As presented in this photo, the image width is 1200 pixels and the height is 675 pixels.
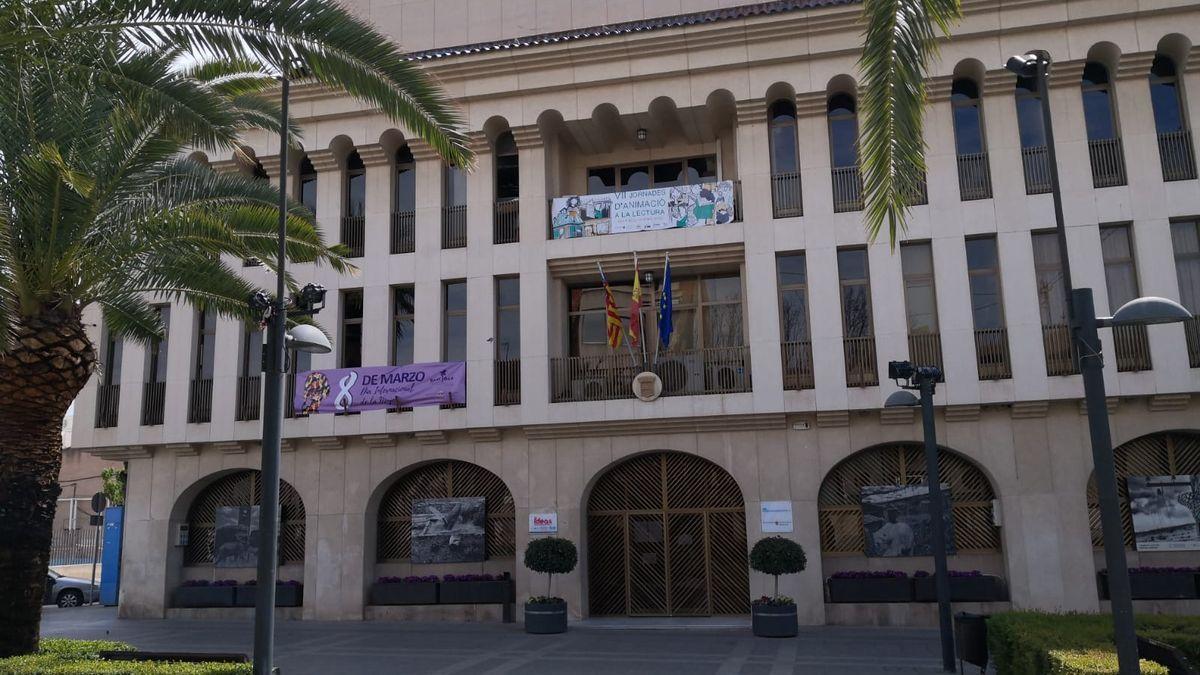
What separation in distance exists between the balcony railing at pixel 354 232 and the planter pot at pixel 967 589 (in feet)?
49.4

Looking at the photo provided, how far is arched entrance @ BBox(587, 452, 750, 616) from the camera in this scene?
21.7 meters

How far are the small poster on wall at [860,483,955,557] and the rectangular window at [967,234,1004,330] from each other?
3664mm

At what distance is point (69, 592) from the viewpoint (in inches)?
1165

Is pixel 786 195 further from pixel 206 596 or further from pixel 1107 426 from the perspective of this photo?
pixel 206 596

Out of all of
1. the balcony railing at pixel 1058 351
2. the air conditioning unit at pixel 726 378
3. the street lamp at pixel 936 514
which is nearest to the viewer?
the street lamp at pixel 936 514

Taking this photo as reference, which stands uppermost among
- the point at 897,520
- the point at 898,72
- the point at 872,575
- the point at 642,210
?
the point at 642,210

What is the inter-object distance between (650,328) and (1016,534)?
914 centimetres

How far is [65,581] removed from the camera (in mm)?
29688

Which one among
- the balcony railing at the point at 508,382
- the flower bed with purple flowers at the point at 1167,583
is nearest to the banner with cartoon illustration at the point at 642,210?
the balcony railing at the point at 508,382

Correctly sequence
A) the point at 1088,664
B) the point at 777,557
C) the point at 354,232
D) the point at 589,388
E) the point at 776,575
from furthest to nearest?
the point at 354,232 < the point at 589,388 < the point at 776,575 < the point at 777,557 < the point at 1088,664

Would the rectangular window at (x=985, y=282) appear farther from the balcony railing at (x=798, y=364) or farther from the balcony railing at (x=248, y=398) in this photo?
the balcony railing at (x=248, y=398)

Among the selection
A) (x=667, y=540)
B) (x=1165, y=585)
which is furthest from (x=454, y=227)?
(x=1165, y=585)

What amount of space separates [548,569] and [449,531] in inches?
157

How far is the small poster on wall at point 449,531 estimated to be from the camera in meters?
22.8
